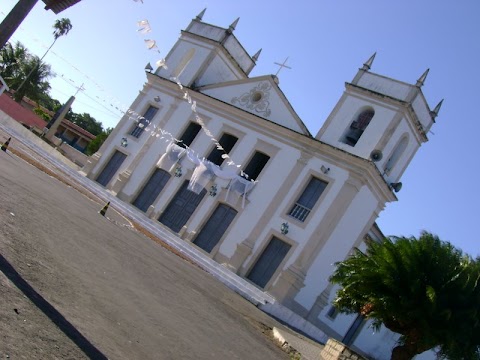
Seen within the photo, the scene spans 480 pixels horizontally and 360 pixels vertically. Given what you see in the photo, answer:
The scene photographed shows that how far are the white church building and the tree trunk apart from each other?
52.2 ft

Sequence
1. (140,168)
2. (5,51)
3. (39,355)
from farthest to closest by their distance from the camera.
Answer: (5,51) → (140,168) → (39,355)

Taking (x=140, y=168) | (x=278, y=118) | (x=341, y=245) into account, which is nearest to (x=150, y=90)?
(x=140, y=168)

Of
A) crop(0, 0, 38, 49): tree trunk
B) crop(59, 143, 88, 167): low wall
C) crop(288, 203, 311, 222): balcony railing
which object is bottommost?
crop(59, 143, 88, 167): low wall

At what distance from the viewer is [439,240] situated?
1227 cm

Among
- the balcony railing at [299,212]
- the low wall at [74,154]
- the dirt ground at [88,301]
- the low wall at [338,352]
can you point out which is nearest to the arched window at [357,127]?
the balcony railing at [299,212]

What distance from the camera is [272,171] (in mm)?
23188

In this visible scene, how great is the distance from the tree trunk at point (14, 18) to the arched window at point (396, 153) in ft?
62.4

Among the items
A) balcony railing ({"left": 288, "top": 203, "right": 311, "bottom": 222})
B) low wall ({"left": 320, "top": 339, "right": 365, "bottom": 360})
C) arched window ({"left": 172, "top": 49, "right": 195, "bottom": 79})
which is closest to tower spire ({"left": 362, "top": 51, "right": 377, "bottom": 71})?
balcony railing ({"left": 288, "top": 203, "right": 311, "bottom": 222})

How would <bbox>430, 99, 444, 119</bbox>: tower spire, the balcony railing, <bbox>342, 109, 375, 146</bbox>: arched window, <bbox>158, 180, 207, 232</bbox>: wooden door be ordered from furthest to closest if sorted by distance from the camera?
<bbox>158, 180, 207, 232</bbox>: wooden door
<bbox>430, 99, 444, 119</bbox>: tower spire
<bbox>342, 109, 375, 146</bbox>: arched window
the balcony railing

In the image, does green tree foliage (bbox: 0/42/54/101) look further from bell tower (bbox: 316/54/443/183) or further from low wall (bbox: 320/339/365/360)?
low wall (bbox: 320/339/365/360)

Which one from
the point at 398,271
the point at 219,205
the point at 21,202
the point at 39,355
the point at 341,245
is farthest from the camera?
the point at 219,205

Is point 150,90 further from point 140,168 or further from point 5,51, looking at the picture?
Result: point 5,51

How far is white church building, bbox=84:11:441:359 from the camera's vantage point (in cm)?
2119

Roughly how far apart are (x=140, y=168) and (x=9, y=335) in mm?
23686
